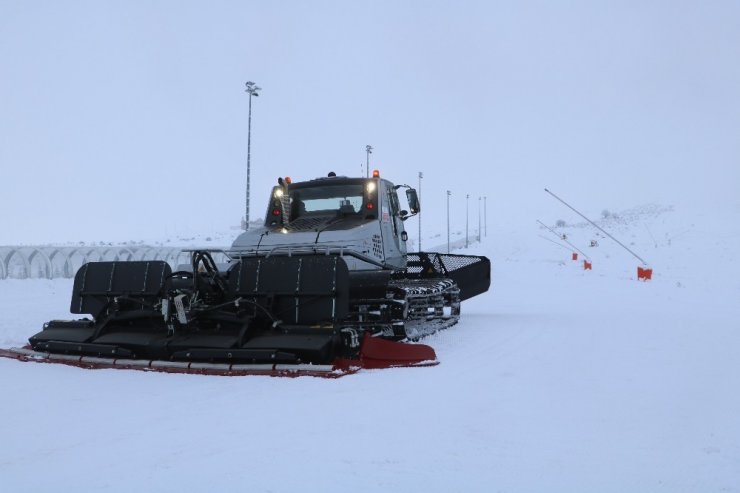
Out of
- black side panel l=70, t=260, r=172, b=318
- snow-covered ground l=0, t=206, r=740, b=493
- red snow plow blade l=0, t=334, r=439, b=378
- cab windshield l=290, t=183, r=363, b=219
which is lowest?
snow-covered ground l=0, t=206, r=740, b=493

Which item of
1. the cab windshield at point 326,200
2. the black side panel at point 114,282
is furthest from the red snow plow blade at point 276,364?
the cab windshield at point 326,200

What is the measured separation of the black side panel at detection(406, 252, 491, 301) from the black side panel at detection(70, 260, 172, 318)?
194 inches

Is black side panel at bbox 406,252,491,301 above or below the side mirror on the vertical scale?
below

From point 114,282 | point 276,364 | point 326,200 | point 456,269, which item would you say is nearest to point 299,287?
point 276,364

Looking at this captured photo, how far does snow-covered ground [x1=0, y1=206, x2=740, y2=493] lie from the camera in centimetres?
328

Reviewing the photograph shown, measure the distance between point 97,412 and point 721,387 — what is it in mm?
5471

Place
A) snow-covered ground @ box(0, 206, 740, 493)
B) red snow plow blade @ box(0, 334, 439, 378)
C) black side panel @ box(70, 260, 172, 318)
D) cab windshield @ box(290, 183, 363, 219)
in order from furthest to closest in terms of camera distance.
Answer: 1. cab windshield @ box(290, 183, 363, 219)
2. black side panel @ box(70, 260, 172, 318)
3. red snow plow blade @ box(0, 334, 439, 378)
4. snow-covered ground @ box(0, 206, 740, 493)

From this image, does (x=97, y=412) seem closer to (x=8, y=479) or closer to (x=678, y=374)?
(x=8, y=479)

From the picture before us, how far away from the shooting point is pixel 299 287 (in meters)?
6.56

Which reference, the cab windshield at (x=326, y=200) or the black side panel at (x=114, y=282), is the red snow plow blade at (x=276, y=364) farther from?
the cab windshield at (x=326, y=200)

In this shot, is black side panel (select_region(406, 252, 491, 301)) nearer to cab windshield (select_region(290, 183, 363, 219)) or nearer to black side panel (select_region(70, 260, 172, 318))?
cab windshield (select_region(290, 183, 363, 219))

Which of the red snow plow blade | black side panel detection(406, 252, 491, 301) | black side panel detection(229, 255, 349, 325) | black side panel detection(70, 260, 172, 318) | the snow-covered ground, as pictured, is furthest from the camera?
black side panel detection(406, 252, 491, 301)

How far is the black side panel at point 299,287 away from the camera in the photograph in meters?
6.43

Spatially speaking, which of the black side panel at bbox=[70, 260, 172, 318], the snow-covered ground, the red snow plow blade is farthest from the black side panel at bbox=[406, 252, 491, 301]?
the black side panel at bbox=[70, 260, 172, 318]
